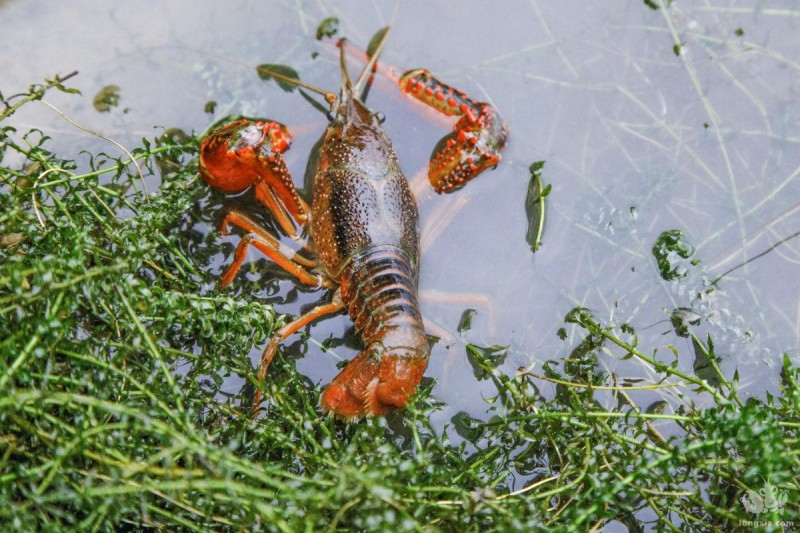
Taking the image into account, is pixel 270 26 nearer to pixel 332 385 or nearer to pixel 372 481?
pixel 332 385

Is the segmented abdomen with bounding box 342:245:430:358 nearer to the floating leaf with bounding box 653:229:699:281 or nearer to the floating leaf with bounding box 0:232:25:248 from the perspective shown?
the floating leaf with bounding box 653:229:699:281

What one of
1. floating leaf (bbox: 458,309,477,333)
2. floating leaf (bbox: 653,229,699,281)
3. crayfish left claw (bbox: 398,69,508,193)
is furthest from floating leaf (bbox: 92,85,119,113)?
floating leaf (bbox: 653,229,699,281)

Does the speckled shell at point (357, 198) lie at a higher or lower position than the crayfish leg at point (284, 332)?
higher

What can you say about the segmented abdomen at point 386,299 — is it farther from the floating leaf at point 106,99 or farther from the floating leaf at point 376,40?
→ the floating leaf at point 106,99

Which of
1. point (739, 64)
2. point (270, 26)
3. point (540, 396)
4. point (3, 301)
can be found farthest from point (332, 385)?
point (739, 64)

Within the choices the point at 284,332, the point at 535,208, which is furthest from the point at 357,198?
the point at 535,208

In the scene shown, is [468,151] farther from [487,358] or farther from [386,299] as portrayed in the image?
[487,358]

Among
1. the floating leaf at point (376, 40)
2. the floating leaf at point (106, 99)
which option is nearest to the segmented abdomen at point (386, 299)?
the floating leaf at point (376, 40)
